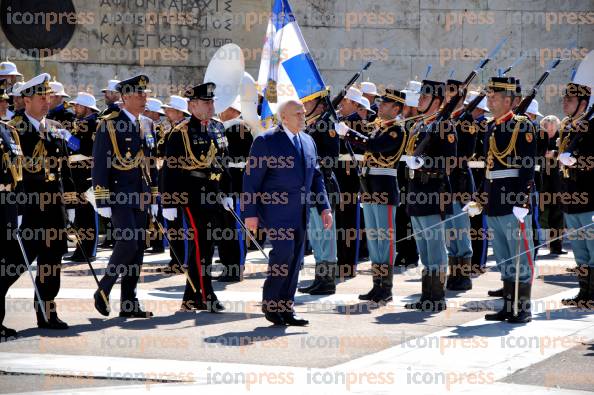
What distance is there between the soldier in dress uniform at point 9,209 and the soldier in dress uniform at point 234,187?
3810 mm

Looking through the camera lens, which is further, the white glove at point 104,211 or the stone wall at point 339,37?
the stone wall at point 339,37

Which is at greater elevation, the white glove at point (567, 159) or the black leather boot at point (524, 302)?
the white glove at point (567, 159)

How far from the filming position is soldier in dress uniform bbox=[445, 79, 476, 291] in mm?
13258

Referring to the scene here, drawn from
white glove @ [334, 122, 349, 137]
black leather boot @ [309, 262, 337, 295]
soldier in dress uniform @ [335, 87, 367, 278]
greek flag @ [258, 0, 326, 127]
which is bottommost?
black leather boot @ [309, 262, 337, 295]

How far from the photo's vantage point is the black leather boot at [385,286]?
39.9 feet

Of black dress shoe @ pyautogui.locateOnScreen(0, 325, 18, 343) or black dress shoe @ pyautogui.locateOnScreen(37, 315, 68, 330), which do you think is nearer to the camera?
black dress shoe @ pyautogui.locateOnScreen(0, 325, 18, 343)

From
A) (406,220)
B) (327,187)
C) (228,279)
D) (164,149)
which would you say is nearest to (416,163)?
(327,187)

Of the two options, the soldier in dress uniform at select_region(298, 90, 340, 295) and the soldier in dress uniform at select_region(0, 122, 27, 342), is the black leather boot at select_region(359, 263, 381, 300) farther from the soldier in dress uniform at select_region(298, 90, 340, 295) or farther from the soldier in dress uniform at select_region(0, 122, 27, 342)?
the soldier in dress uniform at select_region(0, 122, 27, 342)

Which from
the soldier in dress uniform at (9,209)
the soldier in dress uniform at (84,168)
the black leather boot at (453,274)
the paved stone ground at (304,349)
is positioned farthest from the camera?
the soldier in dress uniform at (84,168)

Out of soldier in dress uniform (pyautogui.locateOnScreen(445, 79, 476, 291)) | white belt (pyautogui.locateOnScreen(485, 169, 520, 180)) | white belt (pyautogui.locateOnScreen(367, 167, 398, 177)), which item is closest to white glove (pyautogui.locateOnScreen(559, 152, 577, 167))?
soldier in dress uniform (pyautogui.locateOnScreen(445, 79, 476, 291))

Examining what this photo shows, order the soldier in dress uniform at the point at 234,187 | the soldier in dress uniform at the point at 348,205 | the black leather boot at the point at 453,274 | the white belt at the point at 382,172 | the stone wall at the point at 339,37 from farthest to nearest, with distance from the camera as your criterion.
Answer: the stone wall at the point at 339,37, the soldier in dress uniform at the point at 348,205, the soldier in dress uniform at the point at 234,187, the black leather boot at the point at 453,274, the white belt at the point at 382,172

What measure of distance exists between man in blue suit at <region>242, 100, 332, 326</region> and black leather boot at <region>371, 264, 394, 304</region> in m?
1.56

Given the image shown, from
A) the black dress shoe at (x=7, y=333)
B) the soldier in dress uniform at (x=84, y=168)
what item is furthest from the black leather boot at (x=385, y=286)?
the soldier in dress uniform at (x=84, y=168)

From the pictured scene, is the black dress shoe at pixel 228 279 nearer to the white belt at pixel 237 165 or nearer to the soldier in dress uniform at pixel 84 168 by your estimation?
the white belt at pixel 237 165
